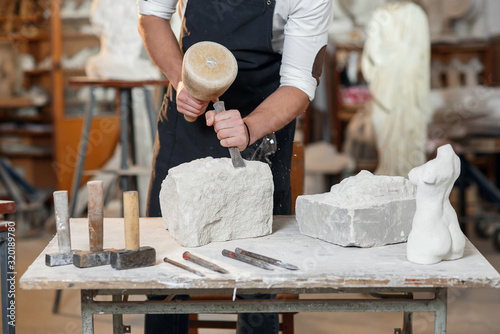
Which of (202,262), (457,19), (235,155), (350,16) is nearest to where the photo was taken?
(202,262)

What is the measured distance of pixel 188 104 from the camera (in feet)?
5.83

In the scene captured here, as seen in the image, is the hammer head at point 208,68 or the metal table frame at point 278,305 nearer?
the metal table frame at point 278,305

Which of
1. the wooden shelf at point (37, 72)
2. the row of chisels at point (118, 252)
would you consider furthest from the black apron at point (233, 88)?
the wooden shelf at point (37, 72)

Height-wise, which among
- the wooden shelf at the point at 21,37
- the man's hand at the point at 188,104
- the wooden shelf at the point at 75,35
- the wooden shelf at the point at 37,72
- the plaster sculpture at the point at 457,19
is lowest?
the man's hand at the point at 188,104

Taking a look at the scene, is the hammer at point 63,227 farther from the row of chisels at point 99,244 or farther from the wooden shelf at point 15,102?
the wooden shelf at point 15,102

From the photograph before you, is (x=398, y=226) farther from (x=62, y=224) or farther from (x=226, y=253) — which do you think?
(x=62, y=224)

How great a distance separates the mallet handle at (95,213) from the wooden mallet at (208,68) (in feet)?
1.26

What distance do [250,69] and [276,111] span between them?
0.26 meters

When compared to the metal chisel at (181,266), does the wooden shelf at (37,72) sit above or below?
above

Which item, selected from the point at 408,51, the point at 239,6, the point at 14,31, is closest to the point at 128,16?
the point at 408,51

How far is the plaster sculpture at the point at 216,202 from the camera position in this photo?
1586 millimetres

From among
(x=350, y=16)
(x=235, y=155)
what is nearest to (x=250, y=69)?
(x=235, y=155)

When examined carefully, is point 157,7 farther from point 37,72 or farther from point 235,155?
point 37,72

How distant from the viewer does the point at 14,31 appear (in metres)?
5.86
